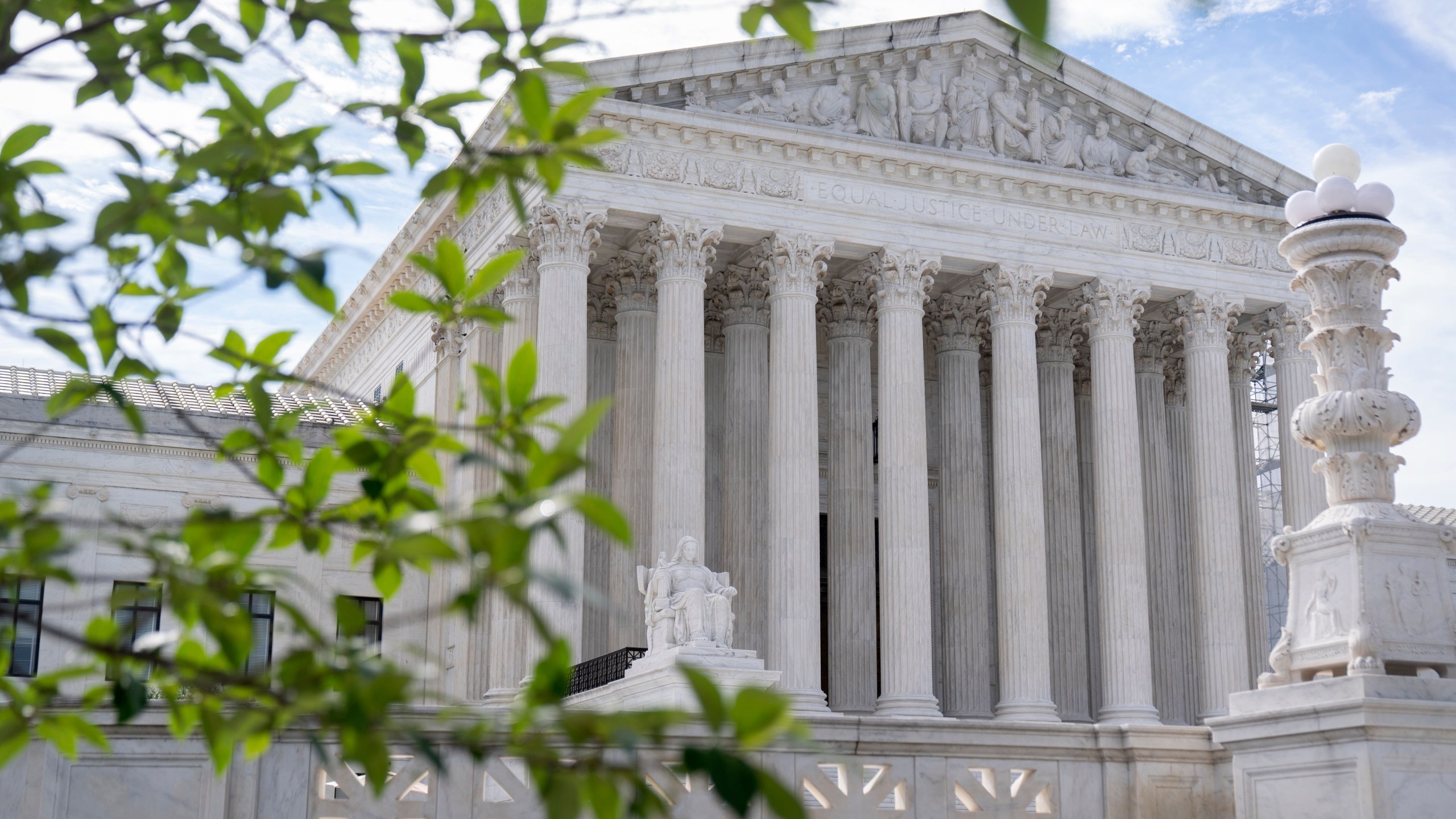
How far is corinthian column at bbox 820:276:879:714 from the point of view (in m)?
40.7

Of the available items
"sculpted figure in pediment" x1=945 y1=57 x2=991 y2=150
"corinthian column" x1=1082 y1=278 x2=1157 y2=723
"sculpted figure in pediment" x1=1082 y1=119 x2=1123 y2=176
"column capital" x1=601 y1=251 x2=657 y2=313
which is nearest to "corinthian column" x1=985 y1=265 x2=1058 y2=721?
"corinthian column" x1=1082 y1=278 x2=1157 y2=723

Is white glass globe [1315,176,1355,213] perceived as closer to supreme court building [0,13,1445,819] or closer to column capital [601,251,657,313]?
supreme court building [0,13,1445,819]

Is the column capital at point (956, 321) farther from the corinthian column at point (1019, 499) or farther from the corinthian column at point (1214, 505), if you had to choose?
the corinthian column at point (1214, 505)

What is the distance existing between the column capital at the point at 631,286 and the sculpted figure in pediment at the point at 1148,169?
43.9 ft

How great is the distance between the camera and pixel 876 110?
39938 millimetres

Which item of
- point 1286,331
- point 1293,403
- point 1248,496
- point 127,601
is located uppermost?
point 1286,331

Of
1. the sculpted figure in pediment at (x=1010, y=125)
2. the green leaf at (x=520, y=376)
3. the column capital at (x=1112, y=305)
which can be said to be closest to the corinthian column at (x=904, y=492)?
the sculpted figure in pediment at (x=1010, y=125)

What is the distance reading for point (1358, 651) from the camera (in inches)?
491

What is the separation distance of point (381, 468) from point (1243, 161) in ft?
138

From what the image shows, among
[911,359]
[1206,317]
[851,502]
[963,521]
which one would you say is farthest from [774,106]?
[1206,317]

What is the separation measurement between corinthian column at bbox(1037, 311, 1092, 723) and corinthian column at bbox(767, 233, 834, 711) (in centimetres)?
892

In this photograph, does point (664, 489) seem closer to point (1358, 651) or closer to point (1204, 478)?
point (1204, 478)

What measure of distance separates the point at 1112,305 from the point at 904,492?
861 centimetres

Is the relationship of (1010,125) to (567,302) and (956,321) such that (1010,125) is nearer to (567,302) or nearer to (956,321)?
(956,321)
